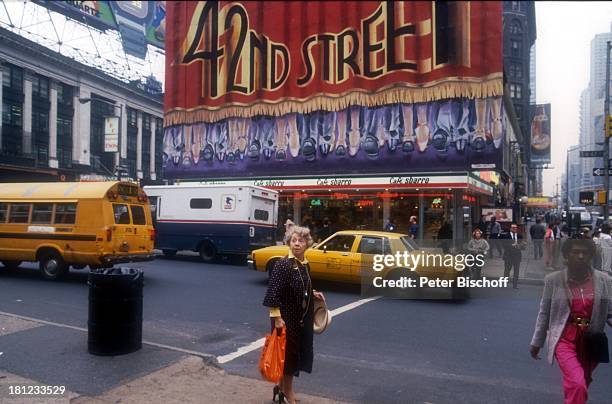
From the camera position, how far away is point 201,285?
11664 mm

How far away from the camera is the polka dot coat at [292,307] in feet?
14.4

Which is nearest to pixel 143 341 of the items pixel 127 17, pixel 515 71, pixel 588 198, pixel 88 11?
pixel 588 198

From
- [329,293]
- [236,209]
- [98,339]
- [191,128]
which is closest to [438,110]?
[236,209]

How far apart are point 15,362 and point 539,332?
17.3ft

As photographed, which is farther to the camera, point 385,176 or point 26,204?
point 385,176

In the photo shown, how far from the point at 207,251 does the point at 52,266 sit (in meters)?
5.91

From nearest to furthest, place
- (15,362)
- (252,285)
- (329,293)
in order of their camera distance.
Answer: (15,362)
(329,293)
(252,285)

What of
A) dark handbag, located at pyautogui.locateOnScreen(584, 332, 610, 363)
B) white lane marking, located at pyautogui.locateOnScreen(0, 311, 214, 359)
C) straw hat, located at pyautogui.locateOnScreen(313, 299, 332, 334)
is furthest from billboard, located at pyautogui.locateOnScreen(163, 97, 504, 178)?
dark handbag, located at pyautogui.locateOnScreen(584, 332, 610, 363)

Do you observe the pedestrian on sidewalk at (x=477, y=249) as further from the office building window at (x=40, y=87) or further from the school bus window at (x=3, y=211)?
the office building window at (x=40, y=87)

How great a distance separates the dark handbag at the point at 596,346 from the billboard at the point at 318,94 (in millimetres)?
3464

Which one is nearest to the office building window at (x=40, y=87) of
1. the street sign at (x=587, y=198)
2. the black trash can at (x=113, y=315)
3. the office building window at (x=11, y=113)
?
the office building window at (x=11, y=113)

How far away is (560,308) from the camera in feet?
12.6

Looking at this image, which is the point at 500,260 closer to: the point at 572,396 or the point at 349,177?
the point at 572,396

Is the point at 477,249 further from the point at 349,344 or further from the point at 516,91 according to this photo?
the point at 516,91
